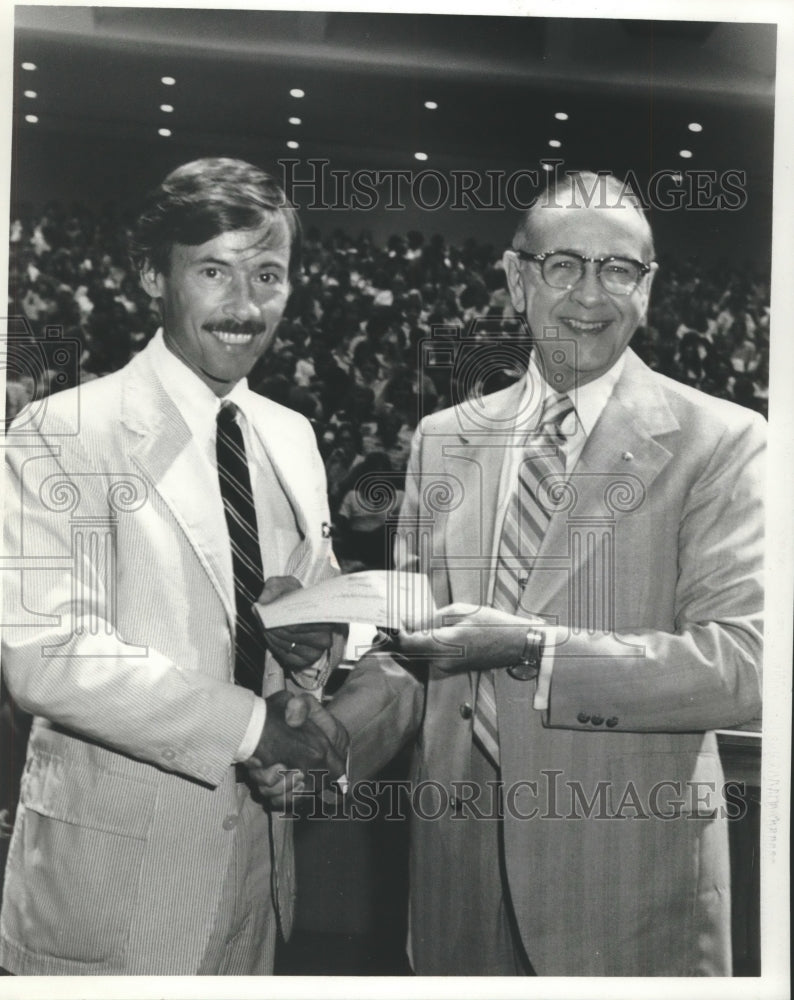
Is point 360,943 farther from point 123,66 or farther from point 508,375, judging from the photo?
point 123,66

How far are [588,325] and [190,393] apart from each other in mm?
1028

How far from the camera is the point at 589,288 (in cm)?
271

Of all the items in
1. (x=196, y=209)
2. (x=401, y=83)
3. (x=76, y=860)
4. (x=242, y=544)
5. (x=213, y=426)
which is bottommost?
(x=76, y=860)

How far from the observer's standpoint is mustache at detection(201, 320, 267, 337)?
2703 mm

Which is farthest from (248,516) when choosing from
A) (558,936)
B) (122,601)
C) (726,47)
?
(726,47)

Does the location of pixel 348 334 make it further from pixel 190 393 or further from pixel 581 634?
pixel 581 634

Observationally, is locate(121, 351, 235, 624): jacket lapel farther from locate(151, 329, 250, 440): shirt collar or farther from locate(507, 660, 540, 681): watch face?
locate(507, 660, 540, 681): watch face

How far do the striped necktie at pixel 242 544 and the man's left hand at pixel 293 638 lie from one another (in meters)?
0.03

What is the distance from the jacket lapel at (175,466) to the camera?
2668mm

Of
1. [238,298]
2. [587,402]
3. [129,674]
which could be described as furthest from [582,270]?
[129,674]

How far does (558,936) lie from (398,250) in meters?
1.78

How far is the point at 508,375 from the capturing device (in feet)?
8.91

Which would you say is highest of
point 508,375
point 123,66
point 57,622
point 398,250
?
point 123,66

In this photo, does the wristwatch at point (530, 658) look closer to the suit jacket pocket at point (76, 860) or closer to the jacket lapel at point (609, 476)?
the jacket lapel at point (609, 476)
